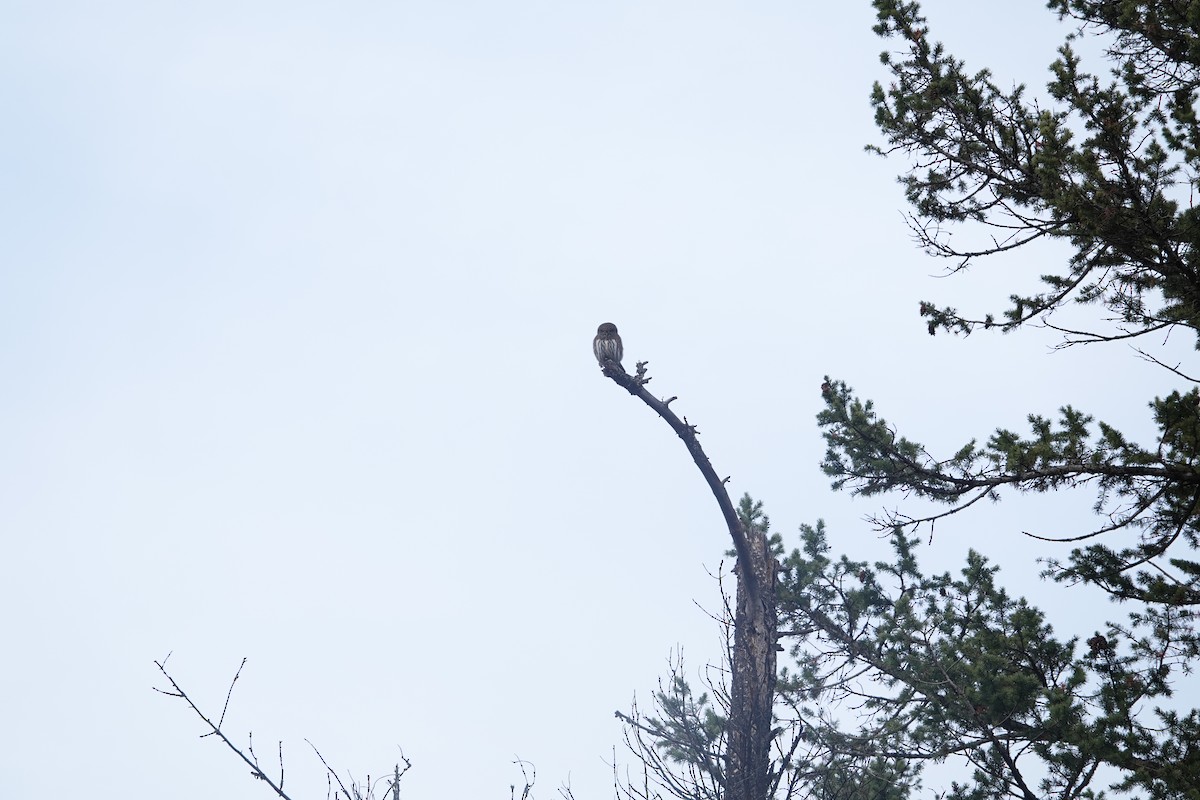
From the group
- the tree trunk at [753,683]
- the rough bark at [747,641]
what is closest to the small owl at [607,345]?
the rough bark at [747,641]

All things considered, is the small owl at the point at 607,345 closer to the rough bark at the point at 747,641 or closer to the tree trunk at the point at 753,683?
the rough bark at the point at 747,641

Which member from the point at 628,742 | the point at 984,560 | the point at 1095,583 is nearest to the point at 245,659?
the point at 628,742

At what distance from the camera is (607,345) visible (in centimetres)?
1170

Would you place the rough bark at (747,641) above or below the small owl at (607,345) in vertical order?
below

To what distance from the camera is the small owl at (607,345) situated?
1167cm

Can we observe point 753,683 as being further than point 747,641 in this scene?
No

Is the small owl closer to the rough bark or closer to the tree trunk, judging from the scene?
the rough bark

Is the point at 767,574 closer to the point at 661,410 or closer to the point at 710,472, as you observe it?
the point at 710,472

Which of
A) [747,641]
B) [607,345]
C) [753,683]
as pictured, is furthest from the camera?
[607,345]

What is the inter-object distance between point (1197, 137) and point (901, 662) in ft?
20.7

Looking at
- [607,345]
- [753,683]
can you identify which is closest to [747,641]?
[753,683]

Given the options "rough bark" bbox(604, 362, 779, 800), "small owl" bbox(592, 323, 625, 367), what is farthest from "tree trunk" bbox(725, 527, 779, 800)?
"small owl" bbox(592, 323, 625, 367)

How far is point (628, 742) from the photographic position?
8.70 metres

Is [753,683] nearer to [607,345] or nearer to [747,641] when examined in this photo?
[747,641]
